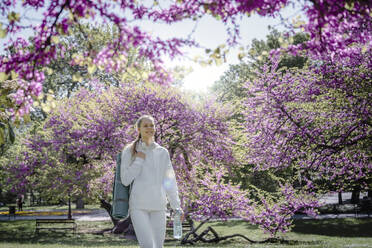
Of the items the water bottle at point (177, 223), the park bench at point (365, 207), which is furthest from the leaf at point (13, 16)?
the park bench at point (365, 207)

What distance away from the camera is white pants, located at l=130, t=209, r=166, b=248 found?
15.3 feet

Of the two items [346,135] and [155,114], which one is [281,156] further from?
[155,114]

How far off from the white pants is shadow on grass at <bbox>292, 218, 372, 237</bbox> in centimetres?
1772

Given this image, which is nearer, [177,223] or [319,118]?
[177,223]

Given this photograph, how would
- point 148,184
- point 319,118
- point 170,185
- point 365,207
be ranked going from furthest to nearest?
point 365,207 < point 319,118 < point 170,185 < point 148,184

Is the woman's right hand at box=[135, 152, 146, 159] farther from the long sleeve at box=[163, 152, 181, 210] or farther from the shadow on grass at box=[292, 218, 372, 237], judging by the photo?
the shadow on grass at box=[292, 218, 372, 237]

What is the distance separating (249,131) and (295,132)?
1.49m

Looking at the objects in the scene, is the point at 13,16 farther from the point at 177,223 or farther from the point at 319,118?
the point at 319,118

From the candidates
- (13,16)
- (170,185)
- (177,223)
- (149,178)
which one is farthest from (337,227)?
(13,16)

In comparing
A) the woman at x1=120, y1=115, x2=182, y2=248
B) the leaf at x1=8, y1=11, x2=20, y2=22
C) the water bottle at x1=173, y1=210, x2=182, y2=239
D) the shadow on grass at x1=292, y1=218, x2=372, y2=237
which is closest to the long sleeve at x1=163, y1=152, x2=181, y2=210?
the woman at x1=120, y1=115, x2=182, y2=248

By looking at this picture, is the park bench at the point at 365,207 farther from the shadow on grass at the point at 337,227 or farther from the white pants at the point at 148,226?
the white pants at the point at 148,226

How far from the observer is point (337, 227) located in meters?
22.4

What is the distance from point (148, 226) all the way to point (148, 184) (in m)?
0.51

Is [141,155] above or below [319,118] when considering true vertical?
below
